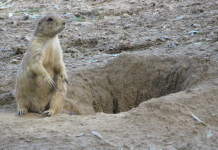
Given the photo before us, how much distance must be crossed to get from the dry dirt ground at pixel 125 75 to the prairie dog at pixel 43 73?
28cm

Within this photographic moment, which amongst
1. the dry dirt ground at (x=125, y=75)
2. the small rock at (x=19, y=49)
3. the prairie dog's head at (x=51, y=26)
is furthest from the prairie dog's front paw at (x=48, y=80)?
the small rock at (x=19, y=49)

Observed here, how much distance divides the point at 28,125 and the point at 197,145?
1.85 metres

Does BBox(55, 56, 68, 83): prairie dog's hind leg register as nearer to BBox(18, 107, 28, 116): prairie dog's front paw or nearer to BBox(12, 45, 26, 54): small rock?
BBox(18, 107, 28, 116): prairie dog's front paw

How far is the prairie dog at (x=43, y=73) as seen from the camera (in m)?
4.19

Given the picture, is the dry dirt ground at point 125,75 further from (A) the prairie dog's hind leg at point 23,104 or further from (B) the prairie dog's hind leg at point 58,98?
(B) the prairie dog's hind leg at point 58,98

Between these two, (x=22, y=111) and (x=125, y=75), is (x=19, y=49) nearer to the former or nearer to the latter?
(x=125, y=75)

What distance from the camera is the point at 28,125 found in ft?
11.3

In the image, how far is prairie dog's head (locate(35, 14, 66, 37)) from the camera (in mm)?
4223

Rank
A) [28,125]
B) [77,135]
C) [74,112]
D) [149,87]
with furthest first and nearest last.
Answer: [149,87]
[74,112]
[28,125]
[77,135]

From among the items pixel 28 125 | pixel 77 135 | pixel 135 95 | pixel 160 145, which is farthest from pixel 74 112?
pixel 160 145

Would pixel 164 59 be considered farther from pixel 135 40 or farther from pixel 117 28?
pixel 117 28

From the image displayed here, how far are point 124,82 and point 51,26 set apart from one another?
1795 mm

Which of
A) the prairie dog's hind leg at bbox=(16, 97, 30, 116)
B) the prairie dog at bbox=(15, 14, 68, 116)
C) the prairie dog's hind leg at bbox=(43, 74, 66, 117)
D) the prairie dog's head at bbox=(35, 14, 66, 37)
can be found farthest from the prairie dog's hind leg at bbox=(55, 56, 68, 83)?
the prairie dog's hind leg at bbox=(16, 97, 30, 116)

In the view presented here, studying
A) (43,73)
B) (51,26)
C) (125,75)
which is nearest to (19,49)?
(125,75)
